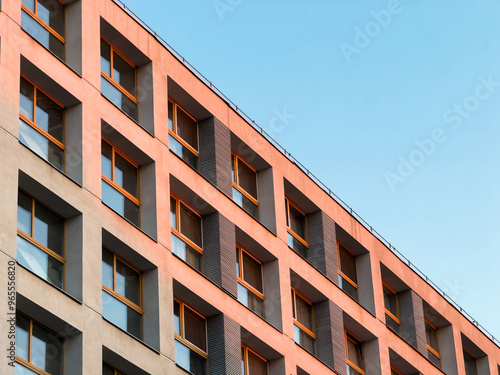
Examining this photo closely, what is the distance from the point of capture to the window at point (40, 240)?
108 ft

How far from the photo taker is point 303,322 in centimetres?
4459

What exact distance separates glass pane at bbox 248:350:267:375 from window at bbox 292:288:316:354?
2.29 m

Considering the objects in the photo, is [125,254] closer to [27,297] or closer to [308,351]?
[27,297]

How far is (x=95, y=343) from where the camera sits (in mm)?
32781

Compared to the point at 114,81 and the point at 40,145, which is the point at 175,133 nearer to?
the point at 114,81

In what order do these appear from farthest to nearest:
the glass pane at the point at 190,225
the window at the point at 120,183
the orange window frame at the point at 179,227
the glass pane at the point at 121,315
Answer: the glass pane at the point at 190,225 → the orange window frame at the point at 179,227 → the window at the point at 120,183 → the glass pane at the point at 121,315

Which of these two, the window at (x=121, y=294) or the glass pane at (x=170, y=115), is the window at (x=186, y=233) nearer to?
the window at (x=121, y=294)

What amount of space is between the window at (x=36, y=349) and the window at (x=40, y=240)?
1446 mm

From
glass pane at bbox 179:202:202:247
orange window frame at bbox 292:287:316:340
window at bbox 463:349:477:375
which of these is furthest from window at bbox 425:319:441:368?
glass pane at bbox 179:202:202:247

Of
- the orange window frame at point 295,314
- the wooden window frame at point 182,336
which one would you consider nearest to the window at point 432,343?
the orange window frame at point 295,314

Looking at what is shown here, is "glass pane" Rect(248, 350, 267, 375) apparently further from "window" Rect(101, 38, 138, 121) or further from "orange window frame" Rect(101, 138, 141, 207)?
"window" Rect(101, 38, 138, 121)

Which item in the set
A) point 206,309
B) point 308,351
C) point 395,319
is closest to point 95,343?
point 206,309

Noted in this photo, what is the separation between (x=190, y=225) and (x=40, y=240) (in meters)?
7.89

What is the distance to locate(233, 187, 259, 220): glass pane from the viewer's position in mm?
43463
